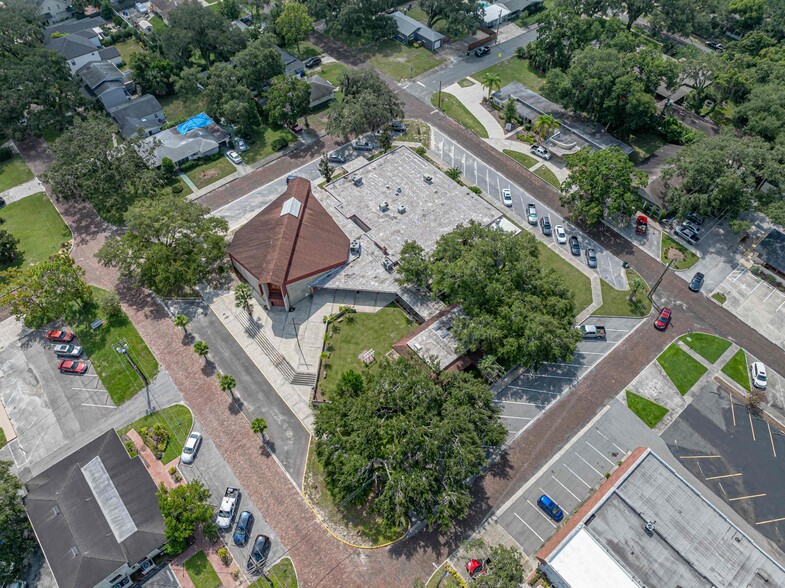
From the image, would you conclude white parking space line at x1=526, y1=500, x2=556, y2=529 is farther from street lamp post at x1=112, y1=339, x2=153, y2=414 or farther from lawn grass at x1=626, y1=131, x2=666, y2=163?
lawn grass at x1=626, y1=131, x2=666, y2=163

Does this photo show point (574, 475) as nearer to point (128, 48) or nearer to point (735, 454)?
point (735, 454)

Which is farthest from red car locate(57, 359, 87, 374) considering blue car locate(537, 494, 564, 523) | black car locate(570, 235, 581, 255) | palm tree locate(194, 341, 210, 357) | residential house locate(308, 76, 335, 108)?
black car locate(570, 235, 581, 255)

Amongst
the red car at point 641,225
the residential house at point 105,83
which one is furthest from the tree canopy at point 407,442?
the residential house at point 105,83

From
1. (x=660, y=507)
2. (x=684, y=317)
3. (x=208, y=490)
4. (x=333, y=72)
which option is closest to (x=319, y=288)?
(x=208, y=490)

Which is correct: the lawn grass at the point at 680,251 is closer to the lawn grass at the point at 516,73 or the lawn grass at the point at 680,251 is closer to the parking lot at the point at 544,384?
the parking lot at the point at 544,384

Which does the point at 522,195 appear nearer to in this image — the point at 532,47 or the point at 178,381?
the point at 532,47

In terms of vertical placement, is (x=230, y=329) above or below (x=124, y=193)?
below
